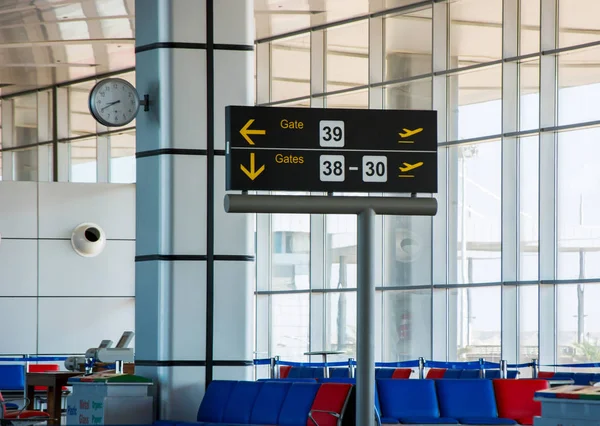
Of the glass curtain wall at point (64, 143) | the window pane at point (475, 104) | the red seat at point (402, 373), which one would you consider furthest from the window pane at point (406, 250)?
the glass curtain wall at point (64, 143)

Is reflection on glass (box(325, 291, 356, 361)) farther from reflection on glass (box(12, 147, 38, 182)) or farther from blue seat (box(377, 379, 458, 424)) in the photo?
blue seat (box(377, 379, 458, 424))

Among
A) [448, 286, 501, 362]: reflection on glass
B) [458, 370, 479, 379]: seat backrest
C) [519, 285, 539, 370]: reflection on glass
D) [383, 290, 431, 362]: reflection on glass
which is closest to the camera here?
[458, 370, 479, 379]: seat backrest

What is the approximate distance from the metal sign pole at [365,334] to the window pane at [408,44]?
13.5 meters

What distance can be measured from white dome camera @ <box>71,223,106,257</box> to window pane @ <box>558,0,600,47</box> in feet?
36.4

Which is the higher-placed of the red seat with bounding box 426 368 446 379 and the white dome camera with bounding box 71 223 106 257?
the white dome camera with bounding box 71 223 106 257

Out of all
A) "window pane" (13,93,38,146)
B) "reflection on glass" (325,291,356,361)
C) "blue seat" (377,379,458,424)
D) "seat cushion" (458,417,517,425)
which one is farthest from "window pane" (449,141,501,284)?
"window pane" (13,93,38,146)

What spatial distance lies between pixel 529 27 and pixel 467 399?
9.21 metres

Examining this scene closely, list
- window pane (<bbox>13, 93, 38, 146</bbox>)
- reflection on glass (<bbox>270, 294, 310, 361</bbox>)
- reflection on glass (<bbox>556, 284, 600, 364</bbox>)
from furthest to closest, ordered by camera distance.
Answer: window pane (<bbox>13, 93, 38, 146</bbox>)
reflection on glass (<bbox>270, 294, 310, 361</bbox>)
reflection on glass (<bbox>556, 284, 600, 364</bbox>)

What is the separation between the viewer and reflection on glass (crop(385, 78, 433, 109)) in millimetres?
19736

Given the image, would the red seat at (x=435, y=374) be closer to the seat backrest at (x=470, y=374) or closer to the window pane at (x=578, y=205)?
the seat backrest at (x=470, y=374)

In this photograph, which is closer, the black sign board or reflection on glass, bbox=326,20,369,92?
the black sign board

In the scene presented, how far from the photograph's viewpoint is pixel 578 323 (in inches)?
679

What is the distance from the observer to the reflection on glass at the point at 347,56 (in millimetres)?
21016

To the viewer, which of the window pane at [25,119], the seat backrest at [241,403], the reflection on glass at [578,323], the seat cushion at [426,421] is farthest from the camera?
the window pane at [25,119]
